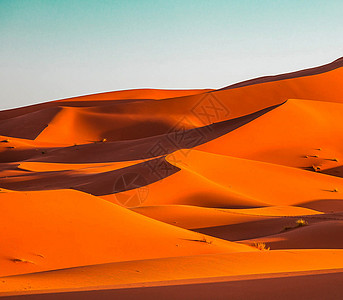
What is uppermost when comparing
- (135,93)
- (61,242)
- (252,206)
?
(135,93)

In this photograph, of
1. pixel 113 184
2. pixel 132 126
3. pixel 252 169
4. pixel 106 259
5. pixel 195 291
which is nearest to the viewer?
pixel 195 291

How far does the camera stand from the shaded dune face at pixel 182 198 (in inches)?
272

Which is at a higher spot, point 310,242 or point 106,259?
point 106,259

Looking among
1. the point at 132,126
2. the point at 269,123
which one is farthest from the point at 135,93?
the point at 269,123

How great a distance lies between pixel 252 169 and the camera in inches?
1013

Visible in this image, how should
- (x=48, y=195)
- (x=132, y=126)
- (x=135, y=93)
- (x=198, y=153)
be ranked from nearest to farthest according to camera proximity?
1. (x=48, y=195)
2. (x=198, y=153)
3. (x=132, y=126)
4. (x=135, y=93)

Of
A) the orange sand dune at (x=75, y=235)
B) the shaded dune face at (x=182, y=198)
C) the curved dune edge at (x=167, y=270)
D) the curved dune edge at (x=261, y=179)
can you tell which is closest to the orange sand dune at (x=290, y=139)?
the shaded dune face at (x=182, y=198)

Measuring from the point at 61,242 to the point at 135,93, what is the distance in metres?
91.6

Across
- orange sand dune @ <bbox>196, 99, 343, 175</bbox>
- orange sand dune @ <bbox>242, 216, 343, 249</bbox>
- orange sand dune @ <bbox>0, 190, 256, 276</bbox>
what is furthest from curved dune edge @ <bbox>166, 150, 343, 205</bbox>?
orange sand dune @ <bbox>0, 190, 256, 276</bbox>

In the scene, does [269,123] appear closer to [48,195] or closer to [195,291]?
[48,195]

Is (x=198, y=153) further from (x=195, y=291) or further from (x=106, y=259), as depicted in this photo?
(x=195, y=291)

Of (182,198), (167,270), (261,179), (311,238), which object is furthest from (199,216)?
(167,270)

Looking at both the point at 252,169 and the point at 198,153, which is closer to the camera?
the point at 252,169

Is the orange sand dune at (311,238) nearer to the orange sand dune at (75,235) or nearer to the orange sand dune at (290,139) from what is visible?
the orange sand dune at (75,235)
